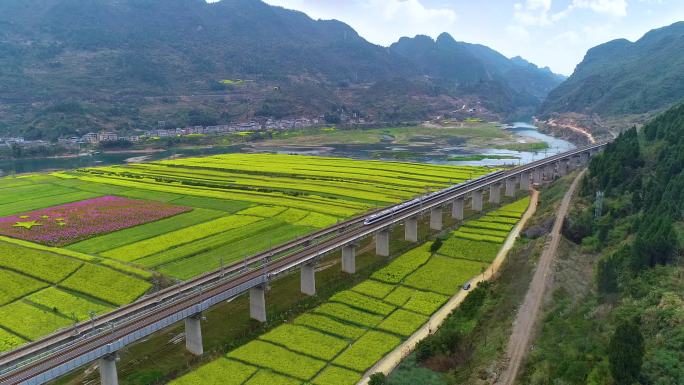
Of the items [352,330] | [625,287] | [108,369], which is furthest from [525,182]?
[108,369]

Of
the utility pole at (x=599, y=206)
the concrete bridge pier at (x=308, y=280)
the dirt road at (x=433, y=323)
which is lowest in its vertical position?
the dirt road at (x=433, y=323)

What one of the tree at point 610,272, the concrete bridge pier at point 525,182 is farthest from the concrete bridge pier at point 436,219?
the concrete bridge pier at point 525,182

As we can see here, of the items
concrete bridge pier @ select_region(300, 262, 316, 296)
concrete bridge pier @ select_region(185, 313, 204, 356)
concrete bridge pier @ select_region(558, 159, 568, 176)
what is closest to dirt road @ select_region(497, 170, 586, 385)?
concrete bridge pier @ select_region(300, 262, 316, 296)

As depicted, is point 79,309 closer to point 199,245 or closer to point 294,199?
point 199,245

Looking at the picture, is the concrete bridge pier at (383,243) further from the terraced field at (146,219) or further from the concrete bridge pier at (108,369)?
the concrete bridge pier at (108,369)

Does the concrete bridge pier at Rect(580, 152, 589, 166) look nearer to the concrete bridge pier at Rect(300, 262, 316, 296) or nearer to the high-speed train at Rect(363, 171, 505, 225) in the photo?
the high-speed train at Rect(363, 171, 505, 225)

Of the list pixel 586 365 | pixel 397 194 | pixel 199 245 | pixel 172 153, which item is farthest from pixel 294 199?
pixel 172 153
